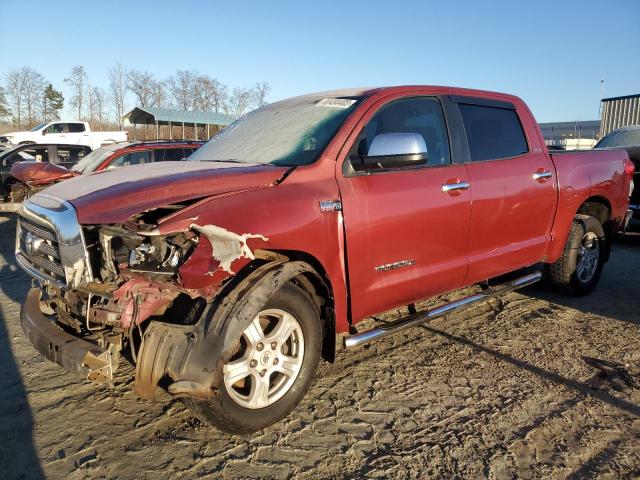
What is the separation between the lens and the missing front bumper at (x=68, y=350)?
7.80 ft

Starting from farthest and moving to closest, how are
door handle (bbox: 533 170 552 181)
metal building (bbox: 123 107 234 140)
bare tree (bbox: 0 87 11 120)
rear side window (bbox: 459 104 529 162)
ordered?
Result: bare tree (bbox: 0 87 11 120) → metal building (bbox: 123 107 234 140) → door handle (bbox: 533 170 552 181) → rear side window (bbox: 459 104 529 162)

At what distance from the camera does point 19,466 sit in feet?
8.27

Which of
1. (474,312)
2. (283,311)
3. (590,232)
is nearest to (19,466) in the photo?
(283,311)

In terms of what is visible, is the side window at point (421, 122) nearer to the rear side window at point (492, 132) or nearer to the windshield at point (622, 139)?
the rear side window at point (492, 132)

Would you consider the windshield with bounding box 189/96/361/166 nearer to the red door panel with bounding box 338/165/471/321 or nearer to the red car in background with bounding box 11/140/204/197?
the red door panel with bounding box 338/165/471/321

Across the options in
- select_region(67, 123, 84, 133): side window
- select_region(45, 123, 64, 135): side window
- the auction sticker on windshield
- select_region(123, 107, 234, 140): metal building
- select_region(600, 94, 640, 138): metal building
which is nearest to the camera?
the auction sticker on windshield

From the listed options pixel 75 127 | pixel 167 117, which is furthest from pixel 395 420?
pixel 167 117

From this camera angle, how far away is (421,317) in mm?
3555

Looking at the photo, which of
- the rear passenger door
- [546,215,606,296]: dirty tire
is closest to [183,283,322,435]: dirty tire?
the rear passenger door

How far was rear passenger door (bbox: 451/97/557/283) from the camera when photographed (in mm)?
3934

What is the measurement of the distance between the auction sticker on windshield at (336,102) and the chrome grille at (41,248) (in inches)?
80.1

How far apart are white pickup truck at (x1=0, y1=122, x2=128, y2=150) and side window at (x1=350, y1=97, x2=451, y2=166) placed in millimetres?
23881

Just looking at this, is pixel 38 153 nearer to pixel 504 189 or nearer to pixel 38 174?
pixel 38 174

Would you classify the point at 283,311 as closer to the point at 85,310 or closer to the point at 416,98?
the point at 85,310
